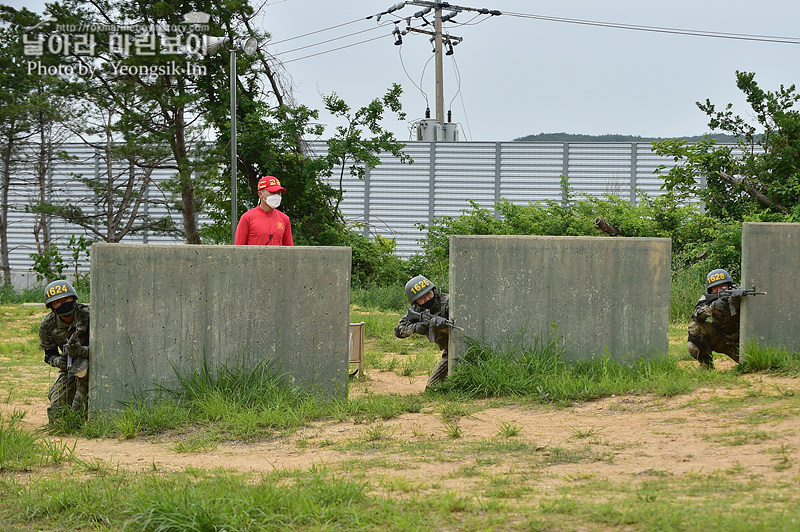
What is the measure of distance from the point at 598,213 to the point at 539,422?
10184mm

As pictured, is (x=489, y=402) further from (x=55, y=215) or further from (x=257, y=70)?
(x=55, y=215)

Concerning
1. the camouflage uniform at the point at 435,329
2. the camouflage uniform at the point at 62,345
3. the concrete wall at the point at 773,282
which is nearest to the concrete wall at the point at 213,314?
the camouflage uniform at the point at 62,345

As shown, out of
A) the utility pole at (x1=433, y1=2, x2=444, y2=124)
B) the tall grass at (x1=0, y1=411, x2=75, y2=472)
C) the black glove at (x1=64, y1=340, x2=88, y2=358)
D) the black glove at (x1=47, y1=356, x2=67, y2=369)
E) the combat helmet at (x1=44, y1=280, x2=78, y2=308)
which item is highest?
the utility pole at (x1=433, y1=2, x2=444, y2=124)

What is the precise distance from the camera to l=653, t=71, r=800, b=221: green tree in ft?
41.4

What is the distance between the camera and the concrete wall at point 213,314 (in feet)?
19.8

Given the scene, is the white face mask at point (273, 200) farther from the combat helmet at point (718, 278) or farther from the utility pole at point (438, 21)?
the utility pole at point (438, 21)

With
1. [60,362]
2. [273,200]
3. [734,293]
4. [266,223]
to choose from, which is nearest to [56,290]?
[60,362]

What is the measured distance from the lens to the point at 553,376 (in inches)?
255

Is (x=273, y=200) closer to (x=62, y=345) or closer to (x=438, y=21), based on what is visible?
(x=62, y=345)

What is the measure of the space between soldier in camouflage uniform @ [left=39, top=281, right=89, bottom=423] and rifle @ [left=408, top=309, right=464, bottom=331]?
2654 millimetres

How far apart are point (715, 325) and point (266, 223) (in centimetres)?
430

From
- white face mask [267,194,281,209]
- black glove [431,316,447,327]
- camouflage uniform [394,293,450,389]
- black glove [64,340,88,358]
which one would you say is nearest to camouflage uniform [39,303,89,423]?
black glove [64,340,88,358]

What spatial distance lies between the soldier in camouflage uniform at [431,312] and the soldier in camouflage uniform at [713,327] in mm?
2431

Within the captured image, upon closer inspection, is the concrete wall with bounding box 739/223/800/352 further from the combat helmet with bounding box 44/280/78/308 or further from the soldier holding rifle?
the combat helmet with bounding box 44/280/78/308
